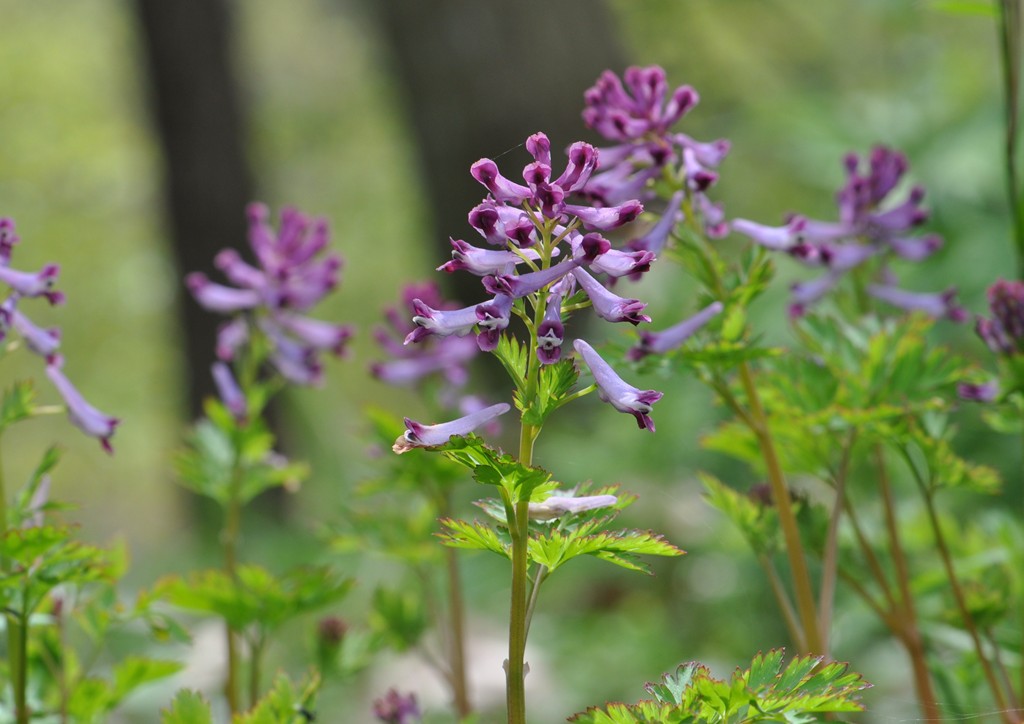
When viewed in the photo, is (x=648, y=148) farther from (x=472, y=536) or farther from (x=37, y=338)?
(x=37, y=338)

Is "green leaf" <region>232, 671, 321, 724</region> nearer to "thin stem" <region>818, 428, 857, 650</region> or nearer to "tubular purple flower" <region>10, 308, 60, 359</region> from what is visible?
"tubular purple flower" <region>10, 308, 60, 359</region>

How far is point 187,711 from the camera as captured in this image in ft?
5.31

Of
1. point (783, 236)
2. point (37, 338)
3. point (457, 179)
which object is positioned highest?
point (457, 179)

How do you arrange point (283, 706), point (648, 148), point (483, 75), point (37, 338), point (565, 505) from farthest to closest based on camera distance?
point (483, 75), point (648, 148), point (37, 338), point (283, 706), point (565, 505)

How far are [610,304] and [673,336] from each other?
1.70 ft

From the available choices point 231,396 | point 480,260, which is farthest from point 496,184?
point 231,396

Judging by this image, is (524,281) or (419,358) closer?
(524,281)

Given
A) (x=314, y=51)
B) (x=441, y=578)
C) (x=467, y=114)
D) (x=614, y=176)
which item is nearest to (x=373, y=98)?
(x=314, y=51)

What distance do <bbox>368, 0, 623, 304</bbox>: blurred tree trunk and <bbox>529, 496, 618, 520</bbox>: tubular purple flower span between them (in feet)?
13.9

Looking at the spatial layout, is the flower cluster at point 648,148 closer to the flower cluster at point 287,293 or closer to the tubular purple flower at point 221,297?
the flower cluster at point 287,293

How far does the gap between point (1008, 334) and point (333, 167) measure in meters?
12.8

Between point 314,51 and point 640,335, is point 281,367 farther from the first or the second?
point 314,51

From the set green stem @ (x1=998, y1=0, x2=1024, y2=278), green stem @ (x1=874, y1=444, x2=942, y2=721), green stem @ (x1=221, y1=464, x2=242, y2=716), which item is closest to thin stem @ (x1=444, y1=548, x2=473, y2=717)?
green stem @ (x1=221, y1=464, x2=242, y2=716)

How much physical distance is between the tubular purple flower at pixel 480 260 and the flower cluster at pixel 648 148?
0.58 meters
